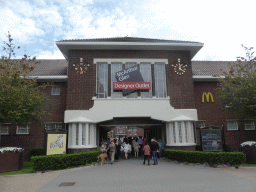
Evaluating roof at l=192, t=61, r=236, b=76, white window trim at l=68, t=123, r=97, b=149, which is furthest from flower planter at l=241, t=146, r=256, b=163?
white window trim at l=68, t=123, r=97, b=149

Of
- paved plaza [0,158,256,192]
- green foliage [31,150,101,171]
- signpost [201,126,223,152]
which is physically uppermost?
signpost [201,126,223,152]

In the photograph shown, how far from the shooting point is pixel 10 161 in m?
12.0

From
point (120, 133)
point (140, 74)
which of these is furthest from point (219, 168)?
point (120, 133)

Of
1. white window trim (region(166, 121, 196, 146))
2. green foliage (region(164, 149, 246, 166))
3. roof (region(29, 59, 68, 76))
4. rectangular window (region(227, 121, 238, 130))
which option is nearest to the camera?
green foliage (region(164, 149, 246, 166))

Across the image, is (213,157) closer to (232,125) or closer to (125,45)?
(232,125)

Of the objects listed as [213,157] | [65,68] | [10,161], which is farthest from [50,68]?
[213,157]

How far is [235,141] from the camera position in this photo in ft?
61.1

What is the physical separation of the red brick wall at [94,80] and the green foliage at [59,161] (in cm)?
472

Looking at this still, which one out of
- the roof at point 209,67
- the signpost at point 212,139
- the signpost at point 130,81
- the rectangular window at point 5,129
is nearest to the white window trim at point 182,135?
the signpost at point 212,139

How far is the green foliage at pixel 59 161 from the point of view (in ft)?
37.0

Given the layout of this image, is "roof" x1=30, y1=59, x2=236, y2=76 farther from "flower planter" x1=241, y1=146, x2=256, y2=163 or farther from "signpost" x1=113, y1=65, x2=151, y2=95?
"flower planter" x1=241, y1=146, x2=256, y2=163

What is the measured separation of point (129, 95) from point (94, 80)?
3200mm

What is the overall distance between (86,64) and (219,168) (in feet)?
41.1

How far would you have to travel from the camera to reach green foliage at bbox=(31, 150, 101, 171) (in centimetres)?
1127
